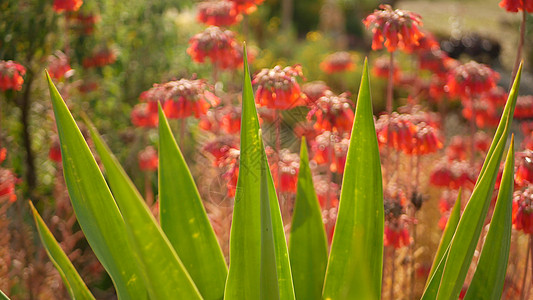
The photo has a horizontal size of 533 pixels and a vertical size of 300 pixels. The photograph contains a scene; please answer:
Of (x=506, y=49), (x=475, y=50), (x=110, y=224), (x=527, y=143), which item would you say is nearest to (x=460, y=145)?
(x=527, y=143)

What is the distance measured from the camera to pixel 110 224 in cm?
83

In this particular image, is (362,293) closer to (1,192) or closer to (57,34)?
(1,192)

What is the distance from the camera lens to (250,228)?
31.1 inches

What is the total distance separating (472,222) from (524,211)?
508 millimetres

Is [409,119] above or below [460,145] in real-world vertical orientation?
above

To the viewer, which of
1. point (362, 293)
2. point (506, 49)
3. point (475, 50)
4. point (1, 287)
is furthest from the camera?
point (506, 49)

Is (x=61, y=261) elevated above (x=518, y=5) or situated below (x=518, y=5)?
below

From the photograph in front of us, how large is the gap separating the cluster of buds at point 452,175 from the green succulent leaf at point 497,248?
1065 mm

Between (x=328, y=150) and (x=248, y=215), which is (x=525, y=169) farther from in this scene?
(x=248, y=215)

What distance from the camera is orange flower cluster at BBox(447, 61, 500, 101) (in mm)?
1831

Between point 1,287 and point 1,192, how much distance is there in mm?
488

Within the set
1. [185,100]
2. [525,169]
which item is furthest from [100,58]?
[525,169]

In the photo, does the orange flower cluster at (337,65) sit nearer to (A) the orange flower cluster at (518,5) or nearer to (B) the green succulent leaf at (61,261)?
(A) the orange flower cluster at (518,5)

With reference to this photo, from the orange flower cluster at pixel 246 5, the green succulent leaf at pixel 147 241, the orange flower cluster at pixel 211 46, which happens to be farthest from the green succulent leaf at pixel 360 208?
the orange flower cluster at pixel 246 5
